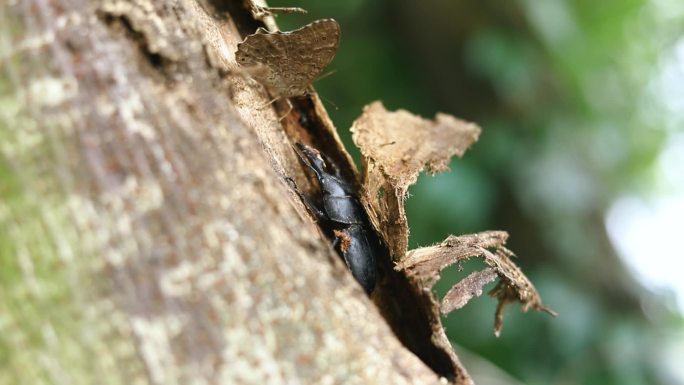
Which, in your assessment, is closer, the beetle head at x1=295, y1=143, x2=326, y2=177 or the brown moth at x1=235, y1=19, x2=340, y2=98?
the brown moth at x1=235, y1=19, x2=340, y2=98

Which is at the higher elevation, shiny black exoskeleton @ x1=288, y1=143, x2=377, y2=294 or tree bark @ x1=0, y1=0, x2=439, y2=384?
tree bark @ x1=0, y1=0, x2=439, y2=384

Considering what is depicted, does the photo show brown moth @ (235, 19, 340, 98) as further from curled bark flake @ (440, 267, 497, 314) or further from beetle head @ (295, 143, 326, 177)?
curled bark flake @ (440, 267, 497, 314)

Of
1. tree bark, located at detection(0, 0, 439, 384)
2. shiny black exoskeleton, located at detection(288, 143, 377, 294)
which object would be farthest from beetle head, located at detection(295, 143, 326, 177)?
tree bark, located at detection(0, 0, 439, 384)

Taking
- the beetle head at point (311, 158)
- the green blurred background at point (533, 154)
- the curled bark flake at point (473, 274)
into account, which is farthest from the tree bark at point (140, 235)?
the green blurred background at point (533, 154)

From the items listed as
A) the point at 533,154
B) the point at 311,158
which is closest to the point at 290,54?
the point at 311,158

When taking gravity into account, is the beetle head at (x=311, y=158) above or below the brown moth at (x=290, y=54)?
below

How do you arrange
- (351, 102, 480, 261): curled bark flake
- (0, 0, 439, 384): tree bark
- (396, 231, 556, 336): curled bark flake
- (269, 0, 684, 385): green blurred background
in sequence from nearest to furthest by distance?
(0, 0, 439, 384): tree bark
(396, 231, 556, 336): curled bark flake
(351, 102, 480, 261): curled bark flake
(269, 0, 684, 385): green blurred background

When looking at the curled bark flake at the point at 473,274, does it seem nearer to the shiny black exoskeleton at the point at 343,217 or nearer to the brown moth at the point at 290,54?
the shiny black exoskeleton at the point at 343,217
